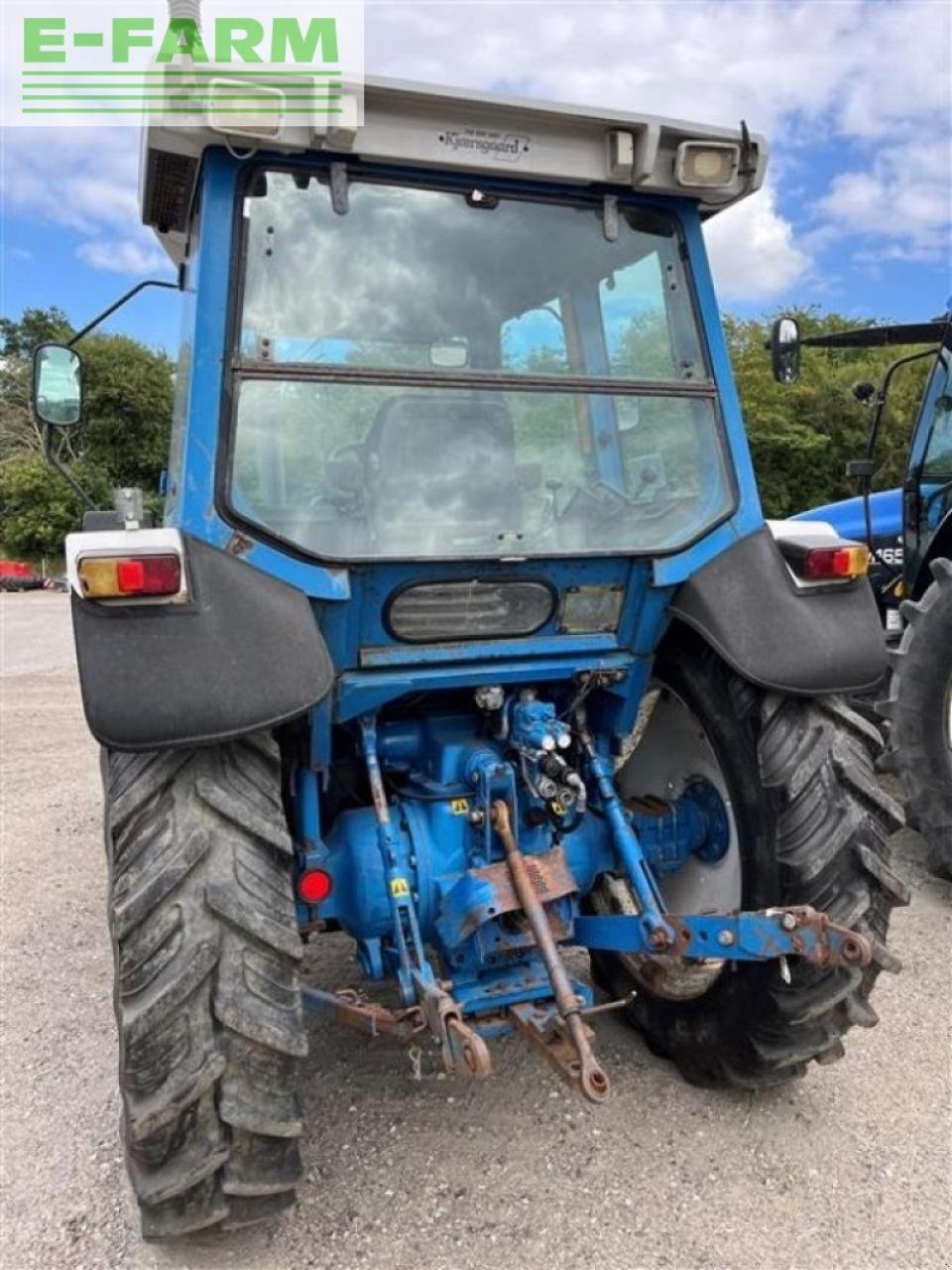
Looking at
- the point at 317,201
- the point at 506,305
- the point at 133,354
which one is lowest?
the point at 506,305

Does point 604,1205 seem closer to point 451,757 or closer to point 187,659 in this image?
point 451,757

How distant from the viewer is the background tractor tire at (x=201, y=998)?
6.74 feet

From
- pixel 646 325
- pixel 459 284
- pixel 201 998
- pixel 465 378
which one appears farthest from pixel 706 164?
pixel 201 998

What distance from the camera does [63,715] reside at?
8445mm

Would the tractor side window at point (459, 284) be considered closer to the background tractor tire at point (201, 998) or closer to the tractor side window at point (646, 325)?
the tractor side window at point (646, 325)

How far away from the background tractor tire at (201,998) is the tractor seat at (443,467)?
2.43 feet

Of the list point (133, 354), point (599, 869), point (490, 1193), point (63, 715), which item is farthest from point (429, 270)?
point (133, 354)

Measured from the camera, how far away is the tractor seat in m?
2.42

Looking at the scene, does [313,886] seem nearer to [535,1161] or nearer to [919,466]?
[535,1161]

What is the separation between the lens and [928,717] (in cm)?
420

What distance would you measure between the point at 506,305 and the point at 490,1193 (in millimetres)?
2185

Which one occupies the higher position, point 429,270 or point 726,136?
point 726,136

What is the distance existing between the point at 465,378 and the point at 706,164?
83cm

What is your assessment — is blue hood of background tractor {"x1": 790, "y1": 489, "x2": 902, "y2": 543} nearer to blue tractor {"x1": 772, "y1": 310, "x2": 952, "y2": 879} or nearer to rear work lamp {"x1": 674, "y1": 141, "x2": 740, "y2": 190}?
blue tractor {"x1": 772, "y1": 310, "x2": 952, "y2": 879}
